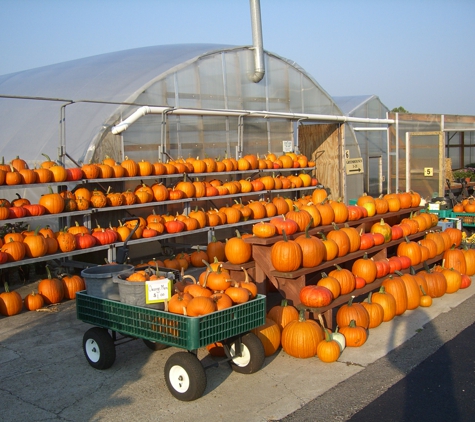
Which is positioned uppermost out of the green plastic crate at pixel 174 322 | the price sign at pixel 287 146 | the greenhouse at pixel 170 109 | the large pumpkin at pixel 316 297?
the greenhouse at pixel 170 109

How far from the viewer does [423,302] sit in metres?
8.17

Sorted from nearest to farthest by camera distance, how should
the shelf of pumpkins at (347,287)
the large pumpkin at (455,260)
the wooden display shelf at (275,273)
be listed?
the shelf of pumpkins at (347,287)
the wooden display shelf at (275,273)
the large pumpkin at (455,260)

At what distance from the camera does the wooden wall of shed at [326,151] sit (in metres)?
16.7

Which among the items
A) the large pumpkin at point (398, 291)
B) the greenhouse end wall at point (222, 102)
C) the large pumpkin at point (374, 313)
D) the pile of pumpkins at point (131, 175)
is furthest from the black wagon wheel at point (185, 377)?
the greenhouse end wall at point (222, 102)

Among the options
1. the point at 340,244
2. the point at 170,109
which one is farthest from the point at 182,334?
the point at 170,109

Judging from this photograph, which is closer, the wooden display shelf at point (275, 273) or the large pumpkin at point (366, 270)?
the wooden display shelf at point (275, 273)

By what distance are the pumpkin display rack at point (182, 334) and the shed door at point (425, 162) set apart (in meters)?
10.9

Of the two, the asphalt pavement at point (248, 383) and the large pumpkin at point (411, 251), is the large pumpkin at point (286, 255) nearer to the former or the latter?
the asphalt pavement at point (248, 383)

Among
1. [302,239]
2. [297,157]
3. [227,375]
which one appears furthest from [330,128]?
[227,375]

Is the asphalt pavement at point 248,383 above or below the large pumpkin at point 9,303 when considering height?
below

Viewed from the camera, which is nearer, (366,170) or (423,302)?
(423,302)

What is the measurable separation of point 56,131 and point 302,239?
7788mm

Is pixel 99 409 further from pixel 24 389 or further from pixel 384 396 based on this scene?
pixel 384 396

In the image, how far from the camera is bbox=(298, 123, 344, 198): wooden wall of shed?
16734 millimetres
